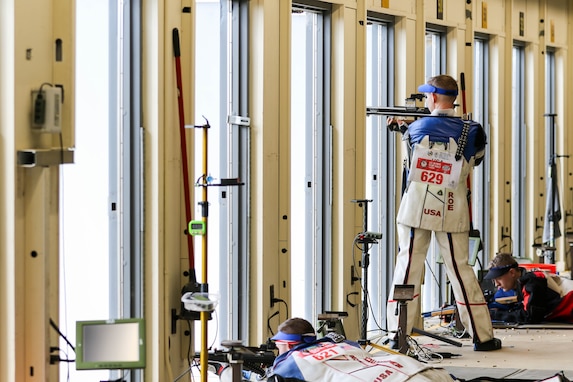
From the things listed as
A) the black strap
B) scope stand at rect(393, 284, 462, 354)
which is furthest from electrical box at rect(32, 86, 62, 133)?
the black strap

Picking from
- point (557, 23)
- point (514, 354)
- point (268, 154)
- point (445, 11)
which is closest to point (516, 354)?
point (514, 354)

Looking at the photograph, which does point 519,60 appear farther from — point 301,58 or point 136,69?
point 136,69

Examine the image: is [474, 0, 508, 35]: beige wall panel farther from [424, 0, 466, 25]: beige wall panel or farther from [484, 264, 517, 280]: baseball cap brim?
[484, 264, 517, 280]: baseball cap brim

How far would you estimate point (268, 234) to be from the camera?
267 inches

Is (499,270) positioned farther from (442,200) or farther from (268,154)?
(268,154)

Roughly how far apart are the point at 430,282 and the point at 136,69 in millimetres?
4296

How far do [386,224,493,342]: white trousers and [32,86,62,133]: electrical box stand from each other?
2.70 meters

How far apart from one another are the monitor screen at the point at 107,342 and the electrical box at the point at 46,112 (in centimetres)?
115

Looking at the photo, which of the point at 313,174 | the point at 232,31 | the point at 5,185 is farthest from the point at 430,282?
the point at 5,185

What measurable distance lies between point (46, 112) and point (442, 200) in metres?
2.81

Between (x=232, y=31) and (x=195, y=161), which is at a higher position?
(x=232, y=31)

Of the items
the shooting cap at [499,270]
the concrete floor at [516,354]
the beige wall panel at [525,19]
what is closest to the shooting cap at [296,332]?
the concrete floor at [516,354]

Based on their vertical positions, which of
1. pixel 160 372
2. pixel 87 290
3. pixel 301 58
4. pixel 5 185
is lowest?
pixel 160 372

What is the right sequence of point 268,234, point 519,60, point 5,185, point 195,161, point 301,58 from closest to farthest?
point 5,185
point 195,161
point 268,234
point 301,58
point 519,60
